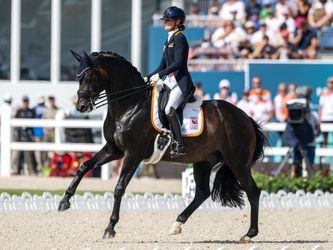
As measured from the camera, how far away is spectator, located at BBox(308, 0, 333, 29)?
22.7m

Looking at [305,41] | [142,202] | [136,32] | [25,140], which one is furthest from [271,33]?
[142,202]

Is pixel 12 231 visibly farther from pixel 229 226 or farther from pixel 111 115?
pixel 229 226

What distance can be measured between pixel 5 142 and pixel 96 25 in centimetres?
529

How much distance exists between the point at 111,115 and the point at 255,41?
457 inches

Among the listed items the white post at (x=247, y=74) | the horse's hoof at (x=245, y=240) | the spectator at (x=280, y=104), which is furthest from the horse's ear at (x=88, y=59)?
the white post at (x=247, y=74)

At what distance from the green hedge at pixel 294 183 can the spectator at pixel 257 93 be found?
147 inches

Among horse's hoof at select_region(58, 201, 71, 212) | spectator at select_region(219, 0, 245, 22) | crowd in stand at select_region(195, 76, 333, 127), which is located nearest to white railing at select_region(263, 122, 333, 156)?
crowd in stand at select_region(195, 76, 333, 127)

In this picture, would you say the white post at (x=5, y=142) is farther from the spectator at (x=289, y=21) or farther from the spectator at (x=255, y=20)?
the spectator at (x=289, y=21)

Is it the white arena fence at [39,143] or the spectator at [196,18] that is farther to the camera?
the spectator at [196,18]

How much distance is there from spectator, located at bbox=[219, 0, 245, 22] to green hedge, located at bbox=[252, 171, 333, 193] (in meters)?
6.99

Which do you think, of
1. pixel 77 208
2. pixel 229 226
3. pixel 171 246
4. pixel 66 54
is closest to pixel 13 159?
pixel 66 54

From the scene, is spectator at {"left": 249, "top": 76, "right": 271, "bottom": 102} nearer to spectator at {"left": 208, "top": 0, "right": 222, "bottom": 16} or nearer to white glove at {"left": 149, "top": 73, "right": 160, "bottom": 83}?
spectator at {"left": 208, "top": 0, "right": 222, "bottom": 16}

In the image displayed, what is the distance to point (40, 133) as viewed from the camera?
73.4 ft

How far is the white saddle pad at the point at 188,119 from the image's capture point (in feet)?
38.3
